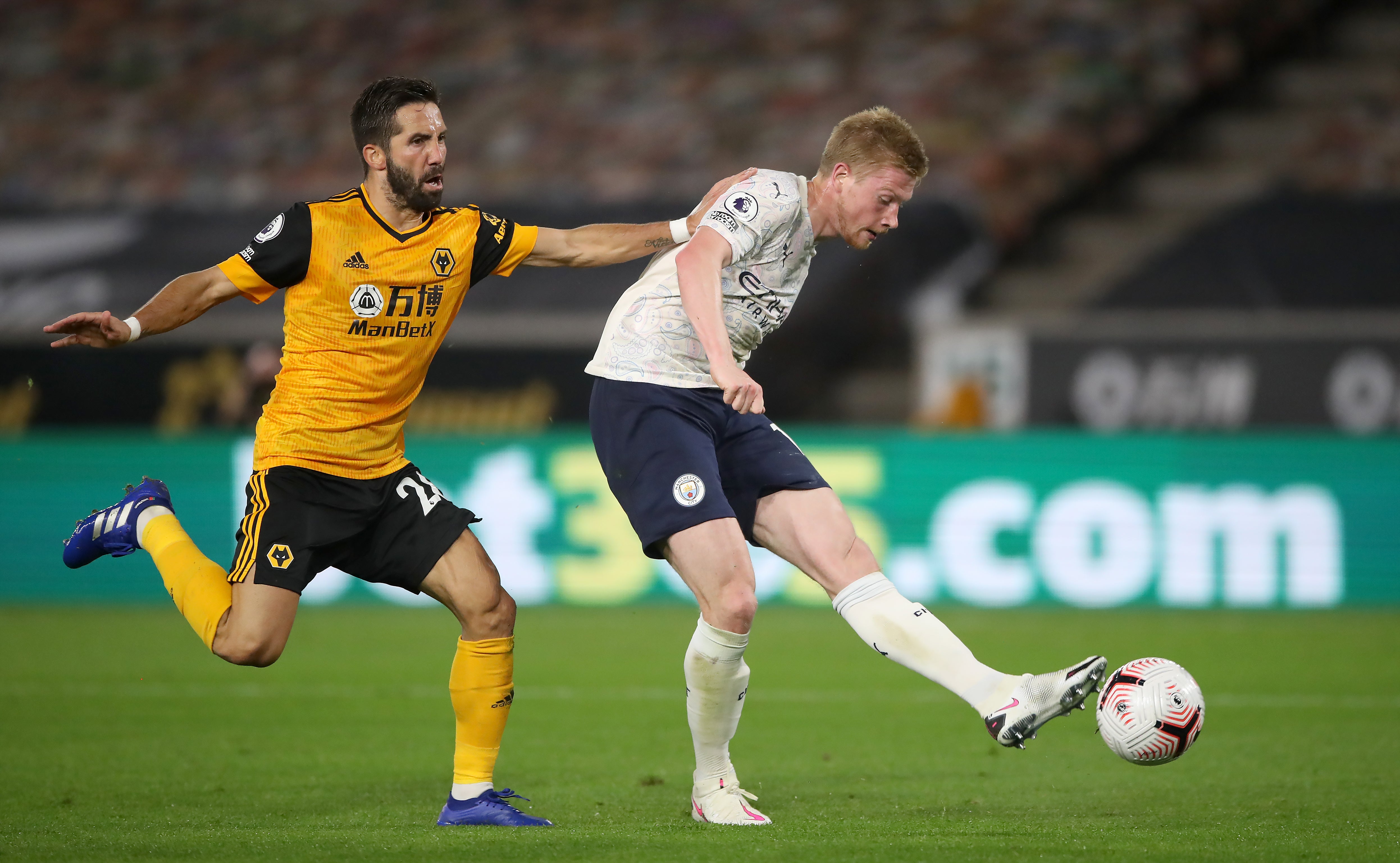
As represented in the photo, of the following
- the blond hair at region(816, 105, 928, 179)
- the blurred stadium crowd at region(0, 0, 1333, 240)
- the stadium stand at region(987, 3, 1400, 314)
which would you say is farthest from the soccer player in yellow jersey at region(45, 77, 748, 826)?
the stadium stand at region(987, 3, 1400, 314)

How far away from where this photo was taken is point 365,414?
495cm

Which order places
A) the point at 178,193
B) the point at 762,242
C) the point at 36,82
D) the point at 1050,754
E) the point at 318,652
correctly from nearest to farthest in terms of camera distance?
1. the point at 762,242
2. the point at 1050,754
3. the point at 318,652
4. the point at 178,193
5. the point at 36,82

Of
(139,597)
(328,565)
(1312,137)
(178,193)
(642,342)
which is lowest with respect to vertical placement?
(139,597)

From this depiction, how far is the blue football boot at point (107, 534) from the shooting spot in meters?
5.30

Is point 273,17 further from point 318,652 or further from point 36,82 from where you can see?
point 318,652

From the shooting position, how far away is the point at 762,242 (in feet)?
16.2

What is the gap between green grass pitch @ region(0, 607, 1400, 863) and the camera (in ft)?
14.8

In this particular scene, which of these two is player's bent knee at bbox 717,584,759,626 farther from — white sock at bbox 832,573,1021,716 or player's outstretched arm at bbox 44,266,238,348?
player's outstretched arm at bbox 44,266,238,348

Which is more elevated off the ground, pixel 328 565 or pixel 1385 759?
pixel 328 565

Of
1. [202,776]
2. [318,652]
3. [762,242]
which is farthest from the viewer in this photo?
[318,652]

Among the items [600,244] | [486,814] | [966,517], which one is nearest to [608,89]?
[966,517]

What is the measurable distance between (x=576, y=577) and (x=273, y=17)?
10.7 metres

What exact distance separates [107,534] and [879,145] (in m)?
2.80

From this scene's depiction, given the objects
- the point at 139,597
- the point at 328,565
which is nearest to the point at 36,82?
the point at 139,597
